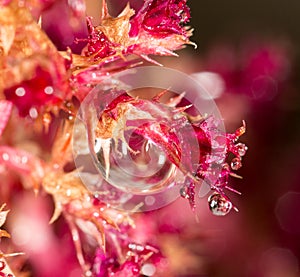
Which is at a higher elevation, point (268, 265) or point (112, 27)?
point (112, 27)

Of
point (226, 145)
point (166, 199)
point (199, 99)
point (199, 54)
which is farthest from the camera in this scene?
point (199, 54)

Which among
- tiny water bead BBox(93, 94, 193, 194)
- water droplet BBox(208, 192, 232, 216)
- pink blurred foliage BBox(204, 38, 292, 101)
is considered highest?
tiny water bead BBox(93, 94, 193, 194)

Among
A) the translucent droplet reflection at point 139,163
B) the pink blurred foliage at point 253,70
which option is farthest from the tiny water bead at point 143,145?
the pink blurred foliage at point 253,70

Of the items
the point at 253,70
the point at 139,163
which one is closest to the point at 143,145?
the point at 139,163

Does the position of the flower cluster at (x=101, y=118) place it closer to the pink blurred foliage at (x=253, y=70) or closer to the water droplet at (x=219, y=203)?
the water droplet at (x=219, y=203)

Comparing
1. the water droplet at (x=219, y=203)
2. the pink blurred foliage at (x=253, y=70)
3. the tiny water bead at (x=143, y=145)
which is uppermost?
the tiny water bead at (x=143, y=145)

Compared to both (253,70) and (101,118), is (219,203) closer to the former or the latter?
(101,118)

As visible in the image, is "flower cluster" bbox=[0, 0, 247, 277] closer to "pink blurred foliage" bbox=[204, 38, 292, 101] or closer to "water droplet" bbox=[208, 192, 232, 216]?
"water droplet" bbox=[208, 192, 232, 216]

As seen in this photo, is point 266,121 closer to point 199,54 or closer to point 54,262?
point 199,54

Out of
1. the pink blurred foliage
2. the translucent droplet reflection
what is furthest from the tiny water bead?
the pink blurred foliage

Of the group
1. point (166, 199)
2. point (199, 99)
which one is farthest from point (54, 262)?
point (199, 99)

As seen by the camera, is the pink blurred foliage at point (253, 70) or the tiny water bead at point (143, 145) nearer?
the tiny water bead at point (143, 145)
